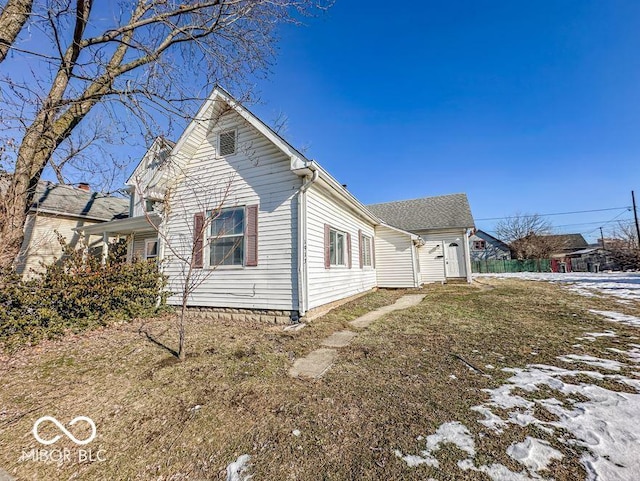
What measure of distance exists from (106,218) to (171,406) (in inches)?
553

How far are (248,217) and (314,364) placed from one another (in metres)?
4.18

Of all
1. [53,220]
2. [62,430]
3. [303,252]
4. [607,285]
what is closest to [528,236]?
[607,285]

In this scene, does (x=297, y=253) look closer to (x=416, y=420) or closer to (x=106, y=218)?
(x=416, y=420)

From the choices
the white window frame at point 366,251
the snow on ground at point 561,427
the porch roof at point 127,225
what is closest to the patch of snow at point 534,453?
the snow on ground at point 561,427

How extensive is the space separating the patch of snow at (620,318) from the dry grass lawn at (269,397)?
45 cm

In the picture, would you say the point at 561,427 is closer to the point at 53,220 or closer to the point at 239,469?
the point at 239,469

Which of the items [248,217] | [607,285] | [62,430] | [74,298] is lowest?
[62,430]

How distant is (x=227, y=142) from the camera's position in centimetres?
750

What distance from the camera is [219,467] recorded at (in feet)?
6.62

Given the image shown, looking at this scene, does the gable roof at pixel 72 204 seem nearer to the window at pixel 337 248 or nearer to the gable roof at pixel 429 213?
the window at pixel 337 248

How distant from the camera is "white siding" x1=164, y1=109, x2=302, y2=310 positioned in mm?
6426

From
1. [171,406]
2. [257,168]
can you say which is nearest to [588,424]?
[171,406]

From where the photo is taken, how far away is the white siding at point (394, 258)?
12578mm

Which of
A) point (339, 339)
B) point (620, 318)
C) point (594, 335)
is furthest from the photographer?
point (620, 318)
